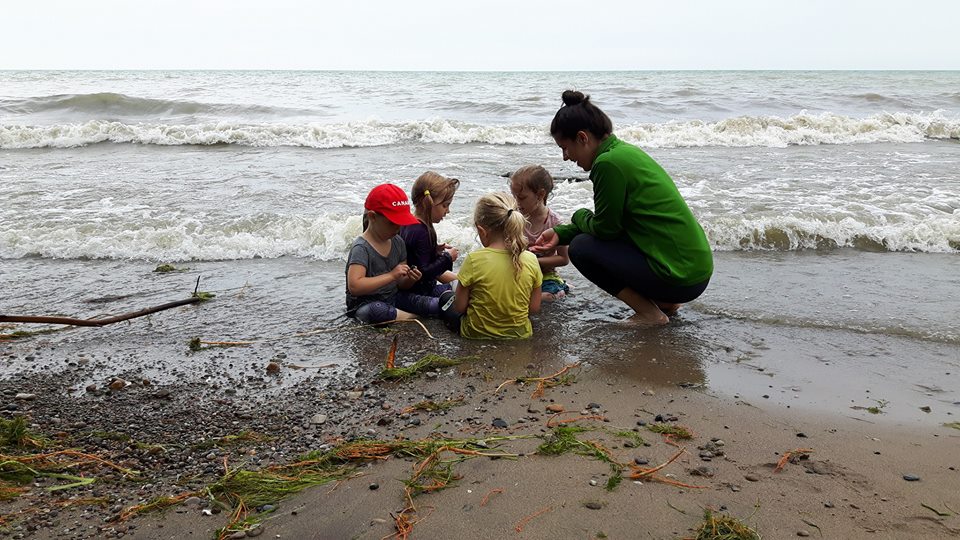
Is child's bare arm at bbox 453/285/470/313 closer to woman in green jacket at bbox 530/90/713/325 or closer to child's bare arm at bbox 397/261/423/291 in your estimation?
child's bare arm at bbox 397/261/423/291

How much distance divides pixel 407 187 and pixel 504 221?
569cm

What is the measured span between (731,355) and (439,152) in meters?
10.2

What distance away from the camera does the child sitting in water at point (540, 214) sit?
5.60 m

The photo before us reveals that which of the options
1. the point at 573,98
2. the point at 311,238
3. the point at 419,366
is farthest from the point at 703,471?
the point at 311,238

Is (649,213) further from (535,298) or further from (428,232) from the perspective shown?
(428,232)

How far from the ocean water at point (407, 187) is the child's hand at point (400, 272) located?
748 millimetres

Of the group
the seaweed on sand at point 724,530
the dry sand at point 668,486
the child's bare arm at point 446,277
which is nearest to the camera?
the seaweed on sand at point 724,530

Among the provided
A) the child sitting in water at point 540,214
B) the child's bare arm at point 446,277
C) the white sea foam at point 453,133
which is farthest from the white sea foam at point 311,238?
the white sea foam at point 453,133

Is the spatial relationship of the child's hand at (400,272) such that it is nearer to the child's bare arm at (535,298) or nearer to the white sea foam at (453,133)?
the child's bare arm at (535,298)

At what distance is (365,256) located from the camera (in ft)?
16.6

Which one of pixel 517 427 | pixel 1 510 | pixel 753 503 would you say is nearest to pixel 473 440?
pixel 517 427

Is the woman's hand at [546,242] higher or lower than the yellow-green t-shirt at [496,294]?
higher

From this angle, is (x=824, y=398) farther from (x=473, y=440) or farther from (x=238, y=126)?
(x=238, y=126)

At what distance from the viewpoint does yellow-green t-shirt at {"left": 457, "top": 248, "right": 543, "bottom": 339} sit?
15.6 feet
